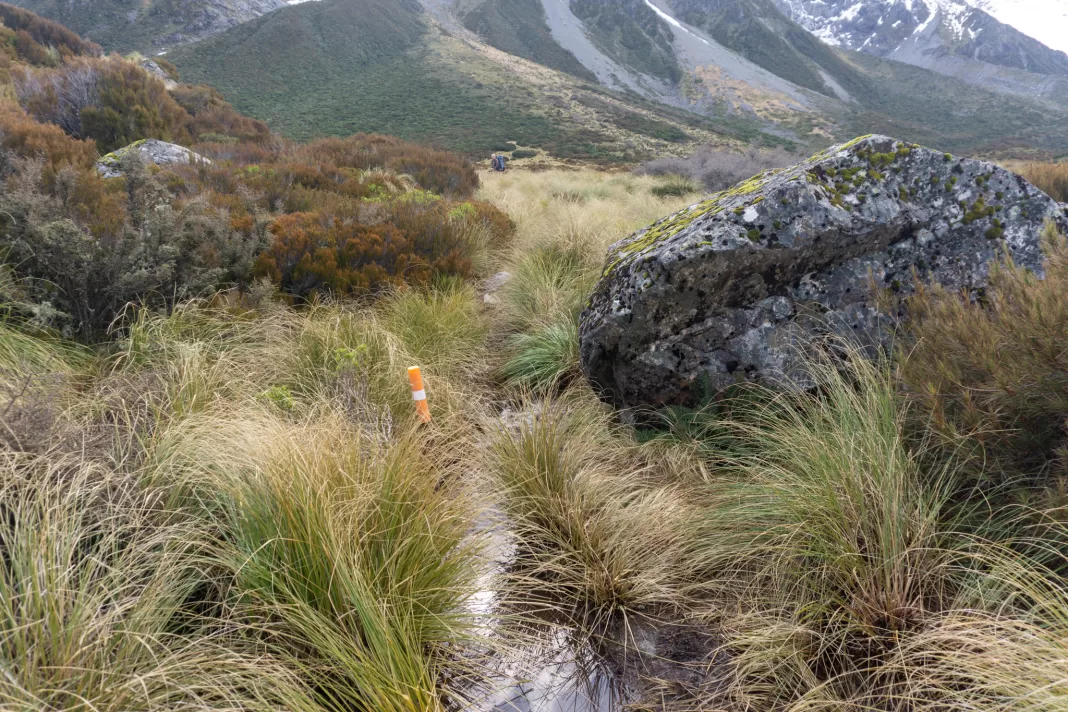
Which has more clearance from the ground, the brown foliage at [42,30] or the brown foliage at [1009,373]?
the brown foliage at [1009,373]

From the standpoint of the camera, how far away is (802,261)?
3.04 metres

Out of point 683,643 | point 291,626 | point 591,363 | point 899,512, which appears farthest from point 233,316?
point 899,512

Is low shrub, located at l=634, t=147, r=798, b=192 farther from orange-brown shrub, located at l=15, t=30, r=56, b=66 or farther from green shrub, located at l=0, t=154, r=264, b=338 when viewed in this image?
orange-brown shrub, located at l=15, t=30, r=56, b=66

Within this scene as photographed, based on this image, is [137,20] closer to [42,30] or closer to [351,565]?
[42,30]

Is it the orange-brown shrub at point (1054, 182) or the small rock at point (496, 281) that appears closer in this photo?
the small rock at point (496, 281)

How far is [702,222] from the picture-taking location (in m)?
3.14

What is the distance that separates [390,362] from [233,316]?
4.43ft

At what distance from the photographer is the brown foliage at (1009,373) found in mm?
1739

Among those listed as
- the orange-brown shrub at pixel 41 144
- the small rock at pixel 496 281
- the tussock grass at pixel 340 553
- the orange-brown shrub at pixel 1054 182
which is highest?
the orange-brown shrub at pixel 1054 182

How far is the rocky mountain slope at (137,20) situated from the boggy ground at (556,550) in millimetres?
68733

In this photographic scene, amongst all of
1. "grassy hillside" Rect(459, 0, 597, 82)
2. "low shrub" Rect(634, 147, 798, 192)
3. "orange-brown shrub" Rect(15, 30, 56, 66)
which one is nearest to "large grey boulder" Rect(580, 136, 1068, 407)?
"low shrub" Rect(634, 147, 798, 192)

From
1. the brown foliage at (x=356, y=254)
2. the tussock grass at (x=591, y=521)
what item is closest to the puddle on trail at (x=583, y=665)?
the tussock grass at (x=591, y=521)

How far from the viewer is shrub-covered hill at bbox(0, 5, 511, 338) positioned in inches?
146

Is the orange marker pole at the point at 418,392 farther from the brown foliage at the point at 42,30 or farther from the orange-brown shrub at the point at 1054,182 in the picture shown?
the brown foliage at the point at 42,30
